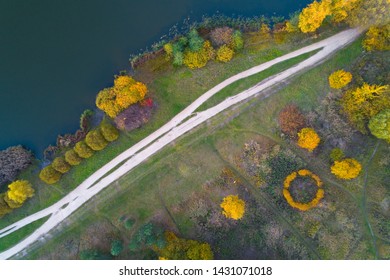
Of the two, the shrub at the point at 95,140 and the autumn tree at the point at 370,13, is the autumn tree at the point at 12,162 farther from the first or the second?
the autumn tree at the point at 370,13

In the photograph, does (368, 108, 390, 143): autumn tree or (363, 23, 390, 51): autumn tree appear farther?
(363, 23, 390, 51): autumn tree

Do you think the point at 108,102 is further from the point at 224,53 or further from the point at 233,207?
the point at 233,207

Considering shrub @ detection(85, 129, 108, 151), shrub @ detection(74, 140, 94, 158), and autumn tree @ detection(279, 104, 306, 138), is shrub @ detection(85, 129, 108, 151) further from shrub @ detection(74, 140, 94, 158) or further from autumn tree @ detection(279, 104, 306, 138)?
autumn tree @ detection(279, 104, 306, 138)

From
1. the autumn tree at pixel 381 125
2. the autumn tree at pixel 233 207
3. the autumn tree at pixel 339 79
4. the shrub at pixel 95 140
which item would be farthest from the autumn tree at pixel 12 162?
the autumn tree at pixel 381 125

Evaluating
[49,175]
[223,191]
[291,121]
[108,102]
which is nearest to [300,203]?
[223,191]

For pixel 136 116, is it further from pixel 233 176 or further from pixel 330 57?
pixel 330 57

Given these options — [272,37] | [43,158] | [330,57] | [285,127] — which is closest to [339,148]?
[285,127]

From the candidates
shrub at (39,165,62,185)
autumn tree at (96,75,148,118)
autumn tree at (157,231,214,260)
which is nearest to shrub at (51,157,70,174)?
shrub at (39,165,62,185)
